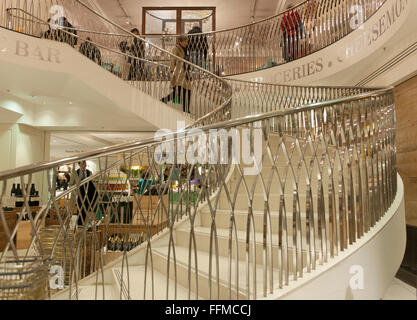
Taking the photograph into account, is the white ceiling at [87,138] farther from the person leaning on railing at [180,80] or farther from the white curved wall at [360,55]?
the white curved wall at [360,55]

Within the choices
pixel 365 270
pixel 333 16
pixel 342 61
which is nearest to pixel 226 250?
pixel 365 270

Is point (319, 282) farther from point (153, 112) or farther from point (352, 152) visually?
point (153, 112)

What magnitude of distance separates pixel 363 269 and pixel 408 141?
283 centimetres

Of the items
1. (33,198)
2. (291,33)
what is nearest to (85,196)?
(33,198)

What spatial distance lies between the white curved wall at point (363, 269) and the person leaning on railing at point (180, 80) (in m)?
3.97

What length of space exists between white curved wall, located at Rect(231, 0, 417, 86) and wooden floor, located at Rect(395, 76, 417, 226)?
0.23 m

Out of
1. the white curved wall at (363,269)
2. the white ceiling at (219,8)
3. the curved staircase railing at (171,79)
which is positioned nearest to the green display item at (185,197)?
the white curved wall at (363,269)

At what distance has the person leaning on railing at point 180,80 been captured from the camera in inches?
209

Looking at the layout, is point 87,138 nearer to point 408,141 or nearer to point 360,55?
point 360,55

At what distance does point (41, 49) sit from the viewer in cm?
419

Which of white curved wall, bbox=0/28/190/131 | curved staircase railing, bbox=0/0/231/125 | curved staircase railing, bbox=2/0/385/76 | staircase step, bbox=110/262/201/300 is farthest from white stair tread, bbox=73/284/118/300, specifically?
curved staircase railing, bbox=2/0/385/76

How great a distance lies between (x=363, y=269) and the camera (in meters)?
1.87

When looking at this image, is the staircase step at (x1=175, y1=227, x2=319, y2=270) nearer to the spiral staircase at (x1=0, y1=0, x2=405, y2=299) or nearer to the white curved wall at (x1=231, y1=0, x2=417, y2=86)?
the spiral staircase at (x1=0, y1=0, x2=405, y2=299)

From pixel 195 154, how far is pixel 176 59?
3536mm
